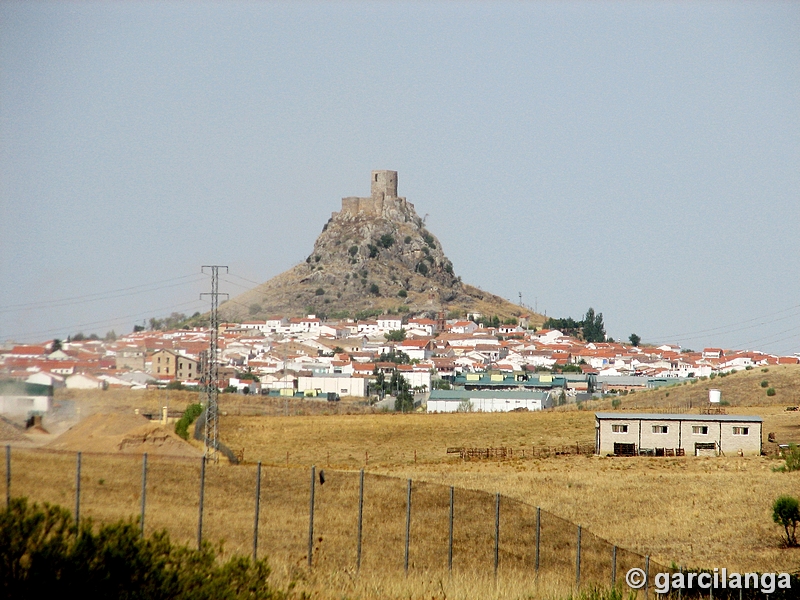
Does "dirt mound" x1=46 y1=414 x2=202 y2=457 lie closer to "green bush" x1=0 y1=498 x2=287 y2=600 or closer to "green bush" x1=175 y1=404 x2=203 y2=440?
"green bush" x1=175 y1=404 x2=203 y2=440

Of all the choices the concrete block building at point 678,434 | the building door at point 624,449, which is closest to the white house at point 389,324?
the concrete block building at point 678,434

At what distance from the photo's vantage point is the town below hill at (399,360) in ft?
253

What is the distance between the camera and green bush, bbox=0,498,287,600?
983cm

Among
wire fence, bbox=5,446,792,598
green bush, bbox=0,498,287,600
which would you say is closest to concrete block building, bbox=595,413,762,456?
wire fence, bbox=5,446,792,598

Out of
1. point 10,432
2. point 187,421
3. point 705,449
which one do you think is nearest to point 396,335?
point 705,449

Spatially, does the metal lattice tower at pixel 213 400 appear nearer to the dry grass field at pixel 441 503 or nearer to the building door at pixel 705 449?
the dry grass field at pixel 441 503

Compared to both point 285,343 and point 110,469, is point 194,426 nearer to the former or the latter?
point 110,469

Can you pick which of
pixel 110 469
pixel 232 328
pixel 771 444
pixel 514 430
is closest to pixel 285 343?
pixel 232 328

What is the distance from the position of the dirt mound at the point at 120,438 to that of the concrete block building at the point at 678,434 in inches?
864

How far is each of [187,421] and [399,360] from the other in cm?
10370

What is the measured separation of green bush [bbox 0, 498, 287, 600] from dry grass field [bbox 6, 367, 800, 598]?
7.71ft

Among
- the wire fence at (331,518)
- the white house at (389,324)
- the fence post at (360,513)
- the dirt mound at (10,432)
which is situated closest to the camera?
the wire fence at (331,518)

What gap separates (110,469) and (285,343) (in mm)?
137787

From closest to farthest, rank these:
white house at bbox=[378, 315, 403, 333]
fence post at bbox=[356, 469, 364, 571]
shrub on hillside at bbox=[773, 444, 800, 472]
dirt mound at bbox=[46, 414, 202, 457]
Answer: fence post at bbox=[356, 469, 364, 571]
dirt mound at bbox=[46, 414, 202, 457]
shrub on hillside at bbox=[773, 444, 800, 472]
white house at bbox=[378, 315, 403, 333]
